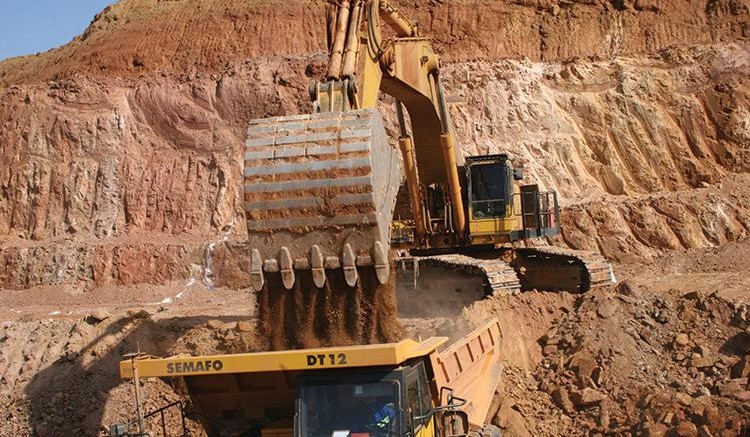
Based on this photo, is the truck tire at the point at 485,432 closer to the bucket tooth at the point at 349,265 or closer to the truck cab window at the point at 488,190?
the bucket tooth at the point at 349,265

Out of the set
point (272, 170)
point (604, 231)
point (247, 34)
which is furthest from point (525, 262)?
point (247, 34)

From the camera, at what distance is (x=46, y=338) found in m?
14.7

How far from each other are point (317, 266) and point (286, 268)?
29cm

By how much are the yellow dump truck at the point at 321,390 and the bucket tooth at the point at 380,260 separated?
0.99 meters

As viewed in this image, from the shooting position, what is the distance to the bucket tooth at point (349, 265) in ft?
26.7

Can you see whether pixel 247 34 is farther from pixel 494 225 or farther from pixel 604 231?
pixel 494 225

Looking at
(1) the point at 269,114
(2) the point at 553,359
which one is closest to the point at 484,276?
(2) the point at 553,359

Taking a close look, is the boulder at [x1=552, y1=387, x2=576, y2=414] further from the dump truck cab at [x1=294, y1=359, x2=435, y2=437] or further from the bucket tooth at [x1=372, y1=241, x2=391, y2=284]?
the dump truck cab at [x1=294, y1=359, x2=435, y2=437]

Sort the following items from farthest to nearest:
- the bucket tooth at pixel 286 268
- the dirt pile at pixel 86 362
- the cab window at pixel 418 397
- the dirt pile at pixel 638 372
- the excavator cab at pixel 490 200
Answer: the excavator cab at pixel 490 200 < the dirt pile at pixel 86 362 < the dirt pile at pixel 638 372 < the bucket tooth at pixel 286 268 < the cab window at pixel 418 397

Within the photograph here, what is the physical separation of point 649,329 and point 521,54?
17319mm

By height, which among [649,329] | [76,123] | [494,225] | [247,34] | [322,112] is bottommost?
[649,329]

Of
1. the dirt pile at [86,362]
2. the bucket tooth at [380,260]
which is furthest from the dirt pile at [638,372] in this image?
the dirt pile at [86,362]

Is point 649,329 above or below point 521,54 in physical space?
below

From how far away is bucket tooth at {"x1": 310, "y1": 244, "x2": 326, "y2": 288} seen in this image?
8.20m
